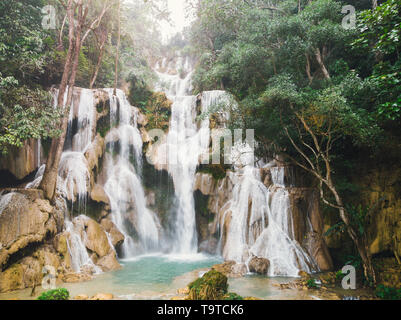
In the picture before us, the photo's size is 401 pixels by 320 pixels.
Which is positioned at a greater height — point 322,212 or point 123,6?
point 123,6

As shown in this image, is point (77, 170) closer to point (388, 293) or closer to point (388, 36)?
point (388, 293)

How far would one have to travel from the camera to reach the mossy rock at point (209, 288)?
6.05 meters

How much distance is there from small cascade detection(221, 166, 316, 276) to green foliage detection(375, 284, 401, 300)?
2.41 meters

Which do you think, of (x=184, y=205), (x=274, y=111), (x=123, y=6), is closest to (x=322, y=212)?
(x=274, y=111)

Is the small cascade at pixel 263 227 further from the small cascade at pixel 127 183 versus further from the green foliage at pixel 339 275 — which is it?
the small cascade at pixel 127 183

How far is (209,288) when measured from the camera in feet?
20.2

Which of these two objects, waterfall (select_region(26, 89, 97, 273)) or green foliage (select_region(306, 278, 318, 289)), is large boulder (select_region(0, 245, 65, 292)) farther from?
green foliage (select_region(306, 278, 318, 289))

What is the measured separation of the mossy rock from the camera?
6.05 metres

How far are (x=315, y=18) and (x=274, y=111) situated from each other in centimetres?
573

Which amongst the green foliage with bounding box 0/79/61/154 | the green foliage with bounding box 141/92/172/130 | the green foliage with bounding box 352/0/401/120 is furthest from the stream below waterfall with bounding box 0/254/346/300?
the green foliage with bounding box 141/92/172/130

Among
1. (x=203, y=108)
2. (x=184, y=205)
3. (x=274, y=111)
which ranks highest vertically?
(x=203, y=108)

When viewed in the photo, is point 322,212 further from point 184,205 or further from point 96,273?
point 96,273

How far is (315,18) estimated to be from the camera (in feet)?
36.8
